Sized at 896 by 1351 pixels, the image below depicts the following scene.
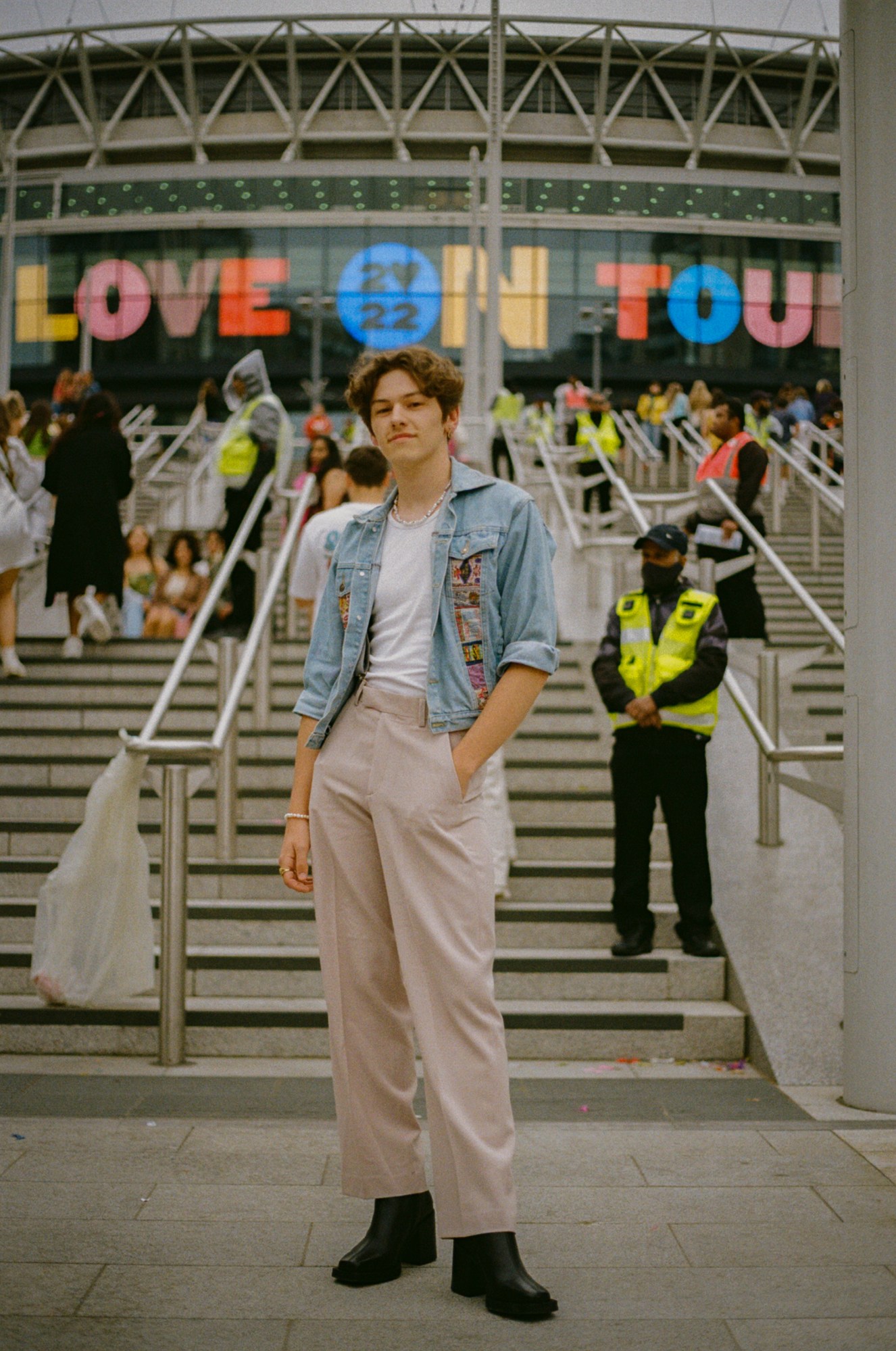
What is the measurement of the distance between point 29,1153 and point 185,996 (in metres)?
1.50

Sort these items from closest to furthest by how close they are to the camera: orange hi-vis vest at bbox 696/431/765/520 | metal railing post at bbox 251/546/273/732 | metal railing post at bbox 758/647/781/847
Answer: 1. metal railing post at bbox 758/647/781/847
2. metal railing post at bbox 251/546/273/732
3. orange hi-vis vest at bbox 696/431/765/520

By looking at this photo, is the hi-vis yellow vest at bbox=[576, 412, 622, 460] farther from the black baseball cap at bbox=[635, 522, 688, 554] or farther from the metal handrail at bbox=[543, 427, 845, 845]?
the black baseball cap at bbox=[635, 522, 688, 554]

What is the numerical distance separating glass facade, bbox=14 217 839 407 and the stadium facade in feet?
0.22

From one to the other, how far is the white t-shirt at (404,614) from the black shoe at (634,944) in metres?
2.76

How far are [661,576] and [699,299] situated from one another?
3634cm

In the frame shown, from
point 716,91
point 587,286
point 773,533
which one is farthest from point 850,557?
point 716,91

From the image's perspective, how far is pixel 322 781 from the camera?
2.81 meters

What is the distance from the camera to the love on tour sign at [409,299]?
39.0 m

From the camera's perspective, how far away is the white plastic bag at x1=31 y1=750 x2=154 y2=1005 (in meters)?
4.87

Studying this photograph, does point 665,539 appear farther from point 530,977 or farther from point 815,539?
point 815,539

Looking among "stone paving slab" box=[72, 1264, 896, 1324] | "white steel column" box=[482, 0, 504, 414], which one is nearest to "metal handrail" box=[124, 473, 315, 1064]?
"stone paving slab" box=[72, 1264, 896, 1324]

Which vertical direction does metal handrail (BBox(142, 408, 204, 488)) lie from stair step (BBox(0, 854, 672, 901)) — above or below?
above

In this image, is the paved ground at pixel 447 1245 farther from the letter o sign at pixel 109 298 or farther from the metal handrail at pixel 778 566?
the letter o sign at pixel 109 298

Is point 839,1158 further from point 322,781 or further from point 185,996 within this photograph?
point 185,996
